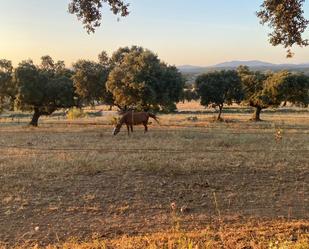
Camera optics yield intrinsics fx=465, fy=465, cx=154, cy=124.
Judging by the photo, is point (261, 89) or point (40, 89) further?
point (261, 89)

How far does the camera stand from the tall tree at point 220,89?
189ft

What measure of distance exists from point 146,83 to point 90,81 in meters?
9.21

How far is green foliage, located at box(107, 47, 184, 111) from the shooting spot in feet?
135

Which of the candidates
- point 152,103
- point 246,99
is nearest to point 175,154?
point 152,103

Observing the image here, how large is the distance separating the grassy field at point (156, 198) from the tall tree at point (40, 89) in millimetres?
22520

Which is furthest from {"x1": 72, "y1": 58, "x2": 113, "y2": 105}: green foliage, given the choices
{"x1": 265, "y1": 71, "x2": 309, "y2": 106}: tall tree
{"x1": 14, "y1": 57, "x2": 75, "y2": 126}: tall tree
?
{"x1": 265, "y1": 71, "x2": 309, "y2": 106}: tall tree

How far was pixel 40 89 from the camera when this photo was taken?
44.5m

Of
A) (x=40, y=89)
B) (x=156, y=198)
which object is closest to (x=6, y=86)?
(x=40, y=89)

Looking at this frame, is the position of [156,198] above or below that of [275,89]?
below

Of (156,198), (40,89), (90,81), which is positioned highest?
(90,81)

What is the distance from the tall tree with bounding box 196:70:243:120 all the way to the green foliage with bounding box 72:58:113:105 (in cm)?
1366

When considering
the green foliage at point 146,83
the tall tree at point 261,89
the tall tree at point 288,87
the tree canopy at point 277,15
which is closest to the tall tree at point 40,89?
the green foliage at point 146,83

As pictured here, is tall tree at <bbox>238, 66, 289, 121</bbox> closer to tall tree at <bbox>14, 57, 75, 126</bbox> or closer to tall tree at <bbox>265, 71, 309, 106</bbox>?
tall tree at <bbox>265, 71, 309, 106</bbox>

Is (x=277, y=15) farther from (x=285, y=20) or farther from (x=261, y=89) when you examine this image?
(x=261, y=89)
